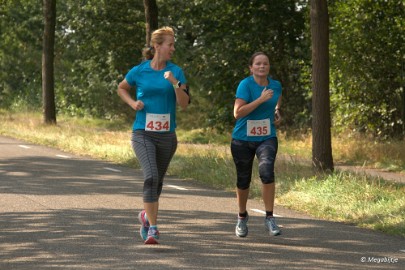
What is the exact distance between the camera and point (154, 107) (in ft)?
30.5

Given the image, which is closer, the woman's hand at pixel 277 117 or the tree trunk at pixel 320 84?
the woman's hand at pixel 277 117

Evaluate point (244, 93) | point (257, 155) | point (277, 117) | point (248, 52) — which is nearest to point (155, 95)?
point (244, 93)

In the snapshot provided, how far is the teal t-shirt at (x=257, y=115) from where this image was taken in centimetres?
982

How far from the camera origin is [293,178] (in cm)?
1484

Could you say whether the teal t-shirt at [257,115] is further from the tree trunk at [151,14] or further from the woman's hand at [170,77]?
the tree trunk at [151,14]

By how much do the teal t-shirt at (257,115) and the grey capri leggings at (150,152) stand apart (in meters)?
0.81

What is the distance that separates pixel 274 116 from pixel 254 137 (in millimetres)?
299

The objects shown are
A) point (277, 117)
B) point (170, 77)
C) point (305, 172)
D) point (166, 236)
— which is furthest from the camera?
point (305, 172)

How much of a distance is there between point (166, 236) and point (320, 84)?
5.74 m

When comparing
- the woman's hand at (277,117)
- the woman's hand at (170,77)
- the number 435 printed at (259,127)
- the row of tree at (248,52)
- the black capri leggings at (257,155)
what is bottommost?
the black capri leggings at (257,155)

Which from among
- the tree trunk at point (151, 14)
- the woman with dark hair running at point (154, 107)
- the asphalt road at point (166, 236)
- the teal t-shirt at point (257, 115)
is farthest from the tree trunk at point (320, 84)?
the tree trunk at point (151, 14)

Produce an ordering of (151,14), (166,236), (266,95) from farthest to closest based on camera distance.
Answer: (151,14) < (166,236) < (266,95)

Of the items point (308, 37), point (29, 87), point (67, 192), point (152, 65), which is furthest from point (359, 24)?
point (29, 87)

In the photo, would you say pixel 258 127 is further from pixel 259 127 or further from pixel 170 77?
pixel 170 77
